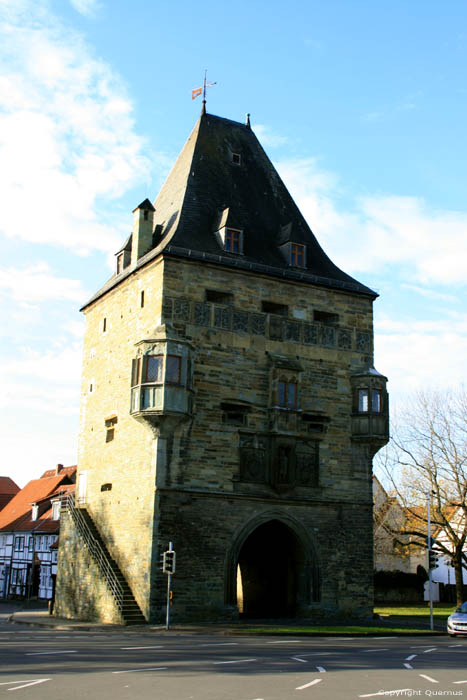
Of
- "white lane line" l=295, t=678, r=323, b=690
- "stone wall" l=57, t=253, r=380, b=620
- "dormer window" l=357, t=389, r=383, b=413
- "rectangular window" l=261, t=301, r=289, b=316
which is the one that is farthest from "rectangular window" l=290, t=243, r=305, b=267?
"white lane line" l=295, t=678, r=323, b=690

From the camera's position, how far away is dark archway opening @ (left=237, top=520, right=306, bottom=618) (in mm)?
29000

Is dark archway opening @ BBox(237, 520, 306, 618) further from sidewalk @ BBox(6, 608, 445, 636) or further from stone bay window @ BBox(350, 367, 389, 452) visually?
stone bay window @ BBox(350, 367, 389, 452)

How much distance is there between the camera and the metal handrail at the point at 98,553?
26.2 metres

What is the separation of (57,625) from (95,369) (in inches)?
421

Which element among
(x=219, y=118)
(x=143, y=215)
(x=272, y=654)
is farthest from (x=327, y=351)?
(x=272, y=654)

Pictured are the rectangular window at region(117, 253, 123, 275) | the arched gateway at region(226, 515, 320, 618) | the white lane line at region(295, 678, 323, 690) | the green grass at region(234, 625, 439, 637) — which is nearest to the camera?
the white lane line at region(295, 678, 323, 690)

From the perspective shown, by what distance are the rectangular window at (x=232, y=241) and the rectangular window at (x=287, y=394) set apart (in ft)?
17.2

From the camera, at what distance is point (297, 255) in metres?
31.3

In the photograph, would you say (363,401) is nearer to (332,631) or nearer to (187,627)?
(332,631)

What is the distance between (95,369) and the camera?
33000 mm

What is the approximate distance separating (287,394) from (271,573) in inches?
291

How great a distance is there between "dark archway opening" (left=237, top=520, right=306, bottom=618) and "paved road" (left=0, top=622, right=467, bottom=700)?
30.4 feet

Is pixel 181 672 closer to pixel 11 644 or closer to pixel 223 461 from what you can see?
pixel 11 644

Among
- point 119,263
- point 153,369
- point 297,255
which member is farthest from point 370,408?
point 119,263
